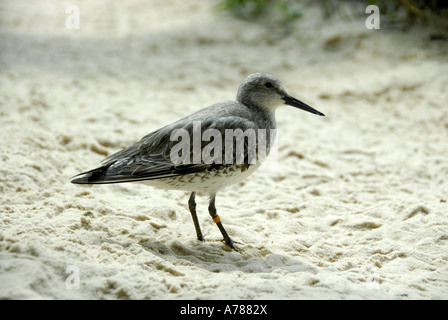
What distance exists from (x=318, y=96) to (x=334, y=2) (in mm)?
3447

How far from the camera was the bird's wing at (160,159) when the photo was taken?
3602 mm

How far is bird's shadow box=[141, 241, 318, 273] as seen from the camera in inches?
136

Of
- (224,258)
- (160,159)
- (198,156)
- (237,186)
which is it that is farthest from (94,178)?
(237,186)

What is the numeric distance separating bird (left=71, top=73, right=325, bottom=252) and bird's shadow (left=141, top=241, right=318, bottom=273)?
12cm

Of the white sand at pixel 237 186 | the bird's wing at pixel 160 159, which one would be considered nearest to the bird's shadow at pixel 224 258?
the white sand at pixel 237 186

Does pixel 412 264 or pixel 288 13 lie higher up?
pixel 288 13

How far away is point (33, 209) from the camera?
12.7ft

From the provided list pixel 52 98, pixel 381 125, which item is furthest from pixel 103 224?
pixel 381 125

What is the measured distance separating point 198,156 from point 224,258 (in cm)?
78

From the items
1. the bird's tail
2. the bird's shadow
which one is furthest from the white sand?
the bird's tail

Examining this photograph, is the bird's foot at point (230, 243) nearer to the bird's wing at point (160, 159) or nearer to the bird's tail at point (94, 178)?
the bird's wing at point (160, 159)

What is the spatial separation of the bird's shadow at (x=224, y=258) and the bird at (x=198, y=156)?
4.7 inches
